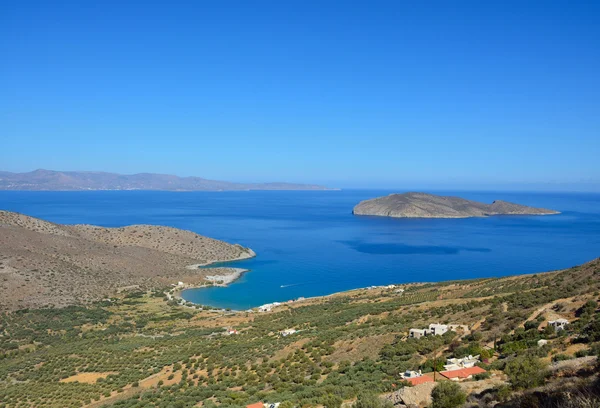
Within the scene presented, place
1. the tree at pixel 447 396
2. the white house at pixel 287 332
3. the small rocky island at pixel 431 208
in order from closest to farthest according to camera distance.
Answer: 1. the tree at pixel 447 396
2. the white house at pixel 287 332
3. the small rocky island at pixel 431 208

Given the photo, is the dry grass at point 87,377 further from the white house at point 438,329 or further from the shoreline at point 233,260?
the shoreline at point 233,260

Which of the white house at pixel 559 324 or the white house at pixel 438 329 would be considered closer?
the white house at pixel 559 324

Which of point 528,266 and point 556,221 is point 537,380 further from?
point 556,221

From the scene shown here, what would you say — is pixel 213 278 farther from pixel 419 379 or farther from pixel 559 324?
pixel 419 379

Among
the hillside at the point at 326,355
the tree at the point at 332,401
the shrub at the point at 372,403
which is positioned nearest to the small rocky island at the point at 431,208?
the hillside at the point at 326,355

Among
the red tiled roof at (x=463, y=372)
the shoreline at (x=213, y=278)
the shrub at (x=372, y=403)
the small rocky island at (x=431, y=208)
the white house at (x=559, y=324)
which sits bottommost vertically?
the shoreline at (x=213, y=278)

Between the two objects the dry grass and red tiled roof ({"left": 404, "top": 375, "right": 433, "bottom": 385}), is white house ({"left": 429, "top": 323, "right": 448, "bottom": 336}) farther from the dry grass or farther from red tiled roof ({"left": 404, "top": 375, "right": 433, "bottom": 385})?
the dry grass

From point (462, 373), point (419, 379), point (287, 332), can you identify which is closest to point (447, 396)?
point (419, 379)
